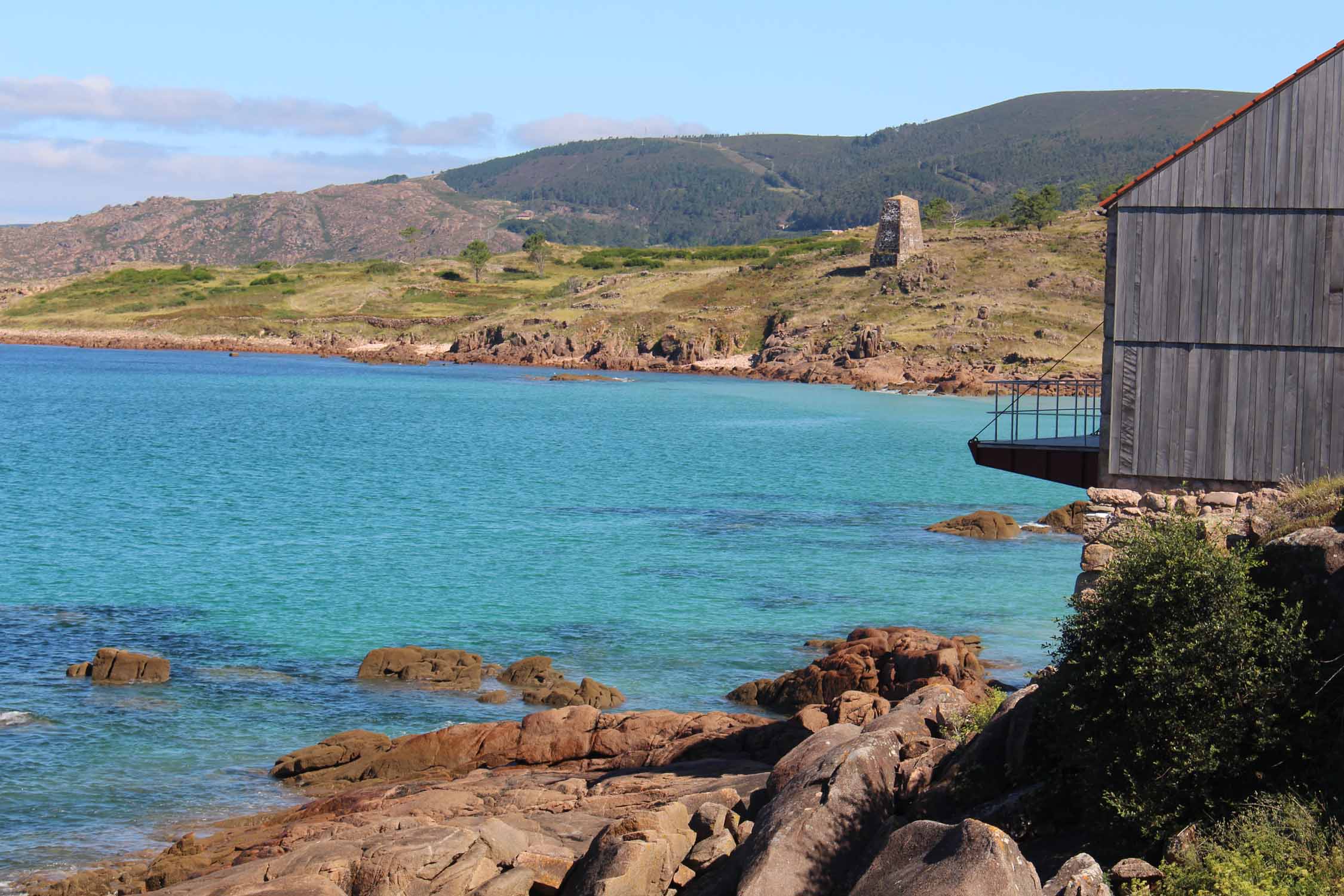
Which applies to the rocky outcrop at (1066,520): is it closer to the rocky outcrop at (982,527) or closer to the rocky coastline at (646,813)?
the rocky outcrop at (982,527)

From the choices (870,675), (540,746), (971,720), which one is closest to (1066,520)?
(870,675)

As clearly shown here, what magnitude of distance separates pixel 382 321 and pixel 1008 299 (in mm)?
86968

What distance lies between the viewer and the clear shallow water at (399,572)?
77.5 feet

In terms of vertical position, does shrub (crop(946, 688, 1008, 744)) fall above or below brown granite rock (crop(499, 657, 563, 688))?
above

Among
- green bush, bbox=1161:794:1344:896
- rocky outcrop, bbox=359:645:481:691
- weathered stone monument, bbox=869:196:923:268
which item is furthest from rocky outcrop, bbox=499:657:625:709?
weathered stone monument, bbox=869:196:923:268

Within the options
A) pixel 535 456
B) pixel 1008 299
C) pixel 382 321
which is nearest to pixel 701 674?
pixel 535 456

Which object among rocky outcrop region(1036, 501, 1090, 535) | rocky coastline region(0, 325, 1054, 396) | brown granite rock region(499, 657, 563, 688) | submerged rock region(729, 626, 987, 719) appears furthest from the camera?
rocky coastline region(0, 325, 1054, 396)

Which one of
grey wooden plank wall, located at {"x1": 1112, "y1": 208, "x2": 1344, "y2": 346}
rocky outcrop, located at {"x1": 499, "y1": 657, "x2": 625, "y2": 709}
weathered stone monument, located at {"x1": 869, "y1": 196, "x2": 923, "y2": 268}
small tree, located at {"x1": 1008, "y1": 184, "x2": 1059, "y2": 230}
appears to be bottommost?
rocky outcrop, located at {"x1": 499, "y1": 657, "x2": 625, "y2": 709}

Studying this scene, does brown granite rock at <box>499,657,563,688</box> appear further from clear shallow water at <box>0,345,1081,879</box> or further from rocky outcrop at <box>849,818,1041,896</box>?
rocky outcrop at <box>849,818,1041,896</box>

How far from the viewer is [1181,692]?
12.2 meters

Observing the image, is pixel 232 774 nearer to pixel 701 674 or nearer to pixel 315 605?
pixel 701 674

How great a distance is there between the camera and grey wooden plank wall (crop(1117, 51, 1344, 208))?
1919 centimetres

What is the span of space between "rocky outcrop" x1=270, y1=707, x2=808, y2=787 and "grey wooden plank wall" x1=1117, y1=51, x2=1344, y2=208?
10.5 m

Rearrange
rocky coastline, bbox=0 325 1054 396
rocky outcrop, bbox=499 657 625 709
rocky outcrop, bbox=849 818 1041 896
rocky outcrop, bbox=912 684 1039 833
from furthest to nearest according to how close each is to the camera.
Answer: rocky coastline, bbox=0 325 1054 396 < rocky outcrop, bbox=499 657 625 709 < rocky outcrop, bbox=912 684 1039 833 < rocky outcrop, bbox=849 818 1041 896
